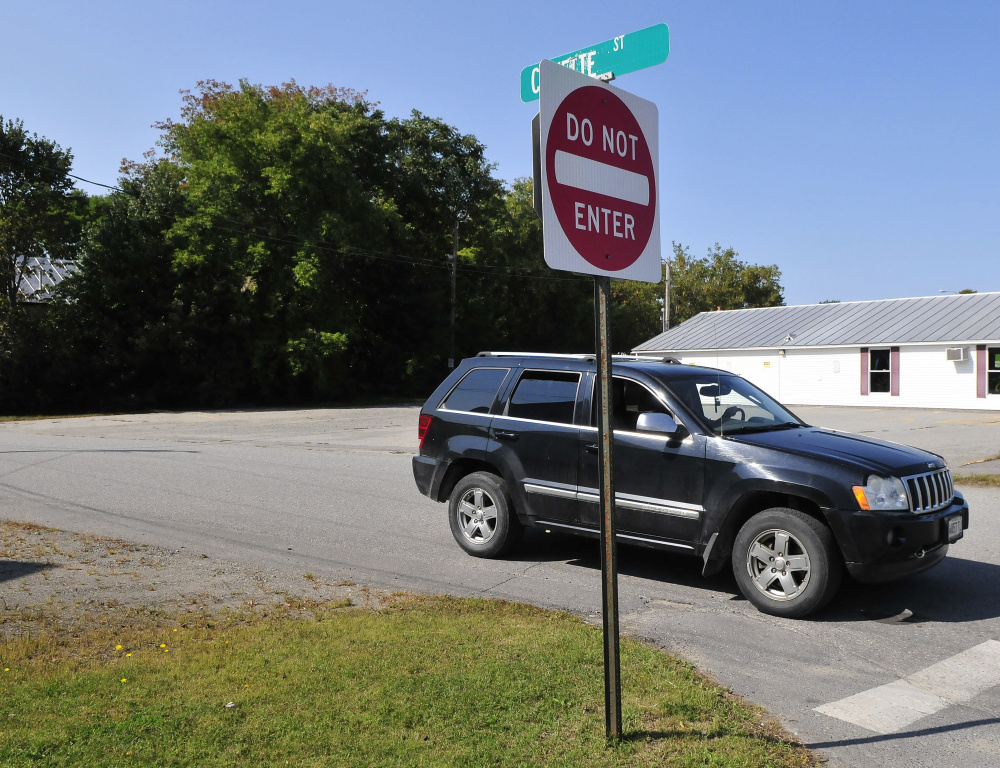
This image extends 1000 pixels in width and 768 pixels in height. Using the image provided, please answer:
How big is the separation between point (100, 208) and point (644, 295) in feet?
151

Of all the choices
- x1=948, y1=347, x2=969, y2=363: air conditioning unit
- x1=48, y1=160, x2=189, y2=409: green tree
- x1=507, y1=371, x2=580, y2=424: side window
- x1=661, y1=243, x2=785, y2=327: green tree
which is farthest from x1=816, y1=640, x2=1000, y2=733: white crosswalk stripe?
x1=661, y1=243, x2=785, y2=327: green tree

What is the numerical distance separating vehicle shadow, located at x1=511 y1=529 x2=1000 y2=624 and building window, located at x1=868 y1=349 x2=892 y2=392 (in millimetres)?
29581

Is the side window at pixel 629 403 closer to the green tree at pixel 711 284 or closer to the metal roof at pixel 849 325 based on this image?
the metal roof at pixel 849 325

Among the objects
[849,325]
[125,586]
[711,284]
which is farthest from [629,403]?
[711,284]

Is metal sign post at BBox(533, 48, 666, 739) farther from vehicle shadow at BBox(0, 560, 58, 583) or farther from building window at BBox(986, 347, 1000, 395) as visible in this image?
building window at BBox(986, 347, 1000, 395)

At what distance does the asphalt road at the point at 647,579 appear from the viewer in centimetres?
439

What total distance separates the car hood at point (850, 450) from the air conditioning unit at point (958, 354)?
2921 centimetres

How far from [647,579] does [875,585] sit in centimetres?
180

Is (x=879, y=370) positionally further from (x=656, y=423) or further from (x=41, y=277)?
(x=41, y=277)

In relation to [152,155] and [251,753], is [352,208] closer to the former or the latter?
[152,155]

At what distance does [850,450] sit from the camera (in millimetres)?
6254

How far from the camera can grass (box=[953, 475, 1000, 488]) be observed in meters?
12.4

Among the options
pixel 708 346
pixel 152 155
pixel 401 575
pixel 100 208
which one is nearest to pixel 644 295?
pixel 708 346

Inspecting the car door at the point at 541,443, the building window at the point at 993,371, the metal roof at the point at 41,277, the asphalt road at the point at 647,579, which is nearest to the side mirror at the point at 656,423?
the car door at the point at 541,443
